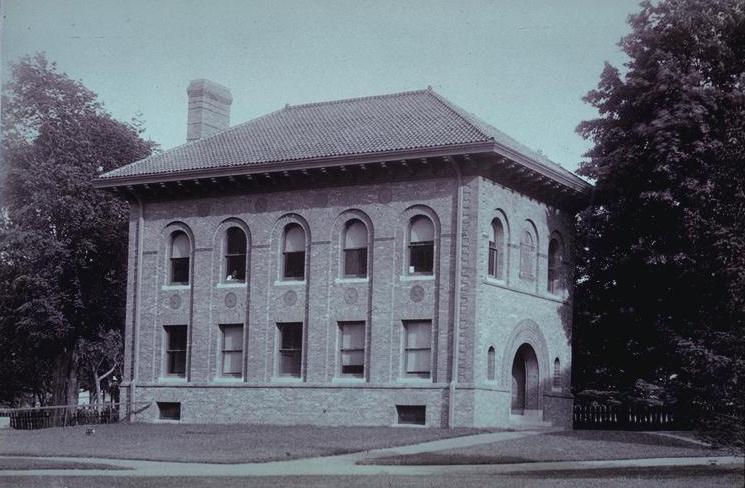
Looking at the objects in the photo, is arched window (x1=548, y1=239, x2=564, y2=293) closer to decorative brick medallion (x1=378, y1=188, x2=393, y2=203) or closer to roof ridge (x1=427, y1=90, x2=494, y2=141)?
roof ridge (x1=427, y1=90, x2=494, y2=141)

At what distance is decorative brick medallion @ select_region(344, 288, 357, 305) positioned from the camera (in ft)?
107

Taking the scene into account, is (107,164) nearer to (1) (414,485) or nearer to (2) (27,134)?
(2) (27,134)

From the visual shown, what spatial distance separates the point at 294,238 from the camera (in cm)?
3412

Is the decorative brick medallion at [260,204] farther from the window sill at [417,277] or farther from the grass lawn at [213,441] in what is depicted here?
the grass lawn at [213,441]

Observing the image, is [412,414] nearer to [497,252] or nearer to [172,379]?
[497,252]

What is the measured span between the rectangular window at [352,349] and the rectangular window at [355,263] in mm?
1458

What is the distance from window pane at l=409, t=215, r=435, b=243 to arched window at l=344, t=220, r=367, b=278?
160cm

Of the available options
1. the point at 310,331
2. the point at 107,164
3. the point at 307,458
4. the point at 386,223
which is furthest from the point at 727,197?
the point at 107,164

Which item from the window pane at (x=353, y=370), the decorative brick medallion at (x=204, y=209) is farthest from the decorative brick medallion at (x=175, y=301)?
the window pane at (x=353, y=370)

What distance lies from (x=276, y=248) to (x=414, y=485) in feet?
60.5

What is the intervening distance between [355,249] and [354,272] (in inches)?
26.9

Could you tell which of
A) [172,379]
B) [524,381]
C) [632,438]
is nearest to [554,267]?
[524,381]

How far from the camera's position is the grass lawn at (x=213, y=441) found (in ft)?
74.7

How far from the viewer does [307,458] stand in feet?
72.3
